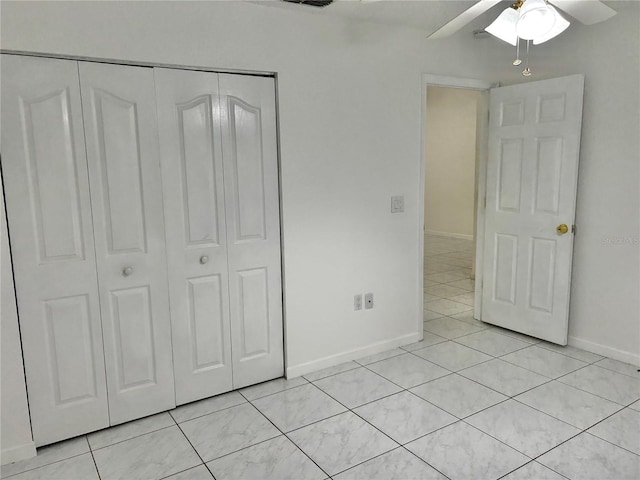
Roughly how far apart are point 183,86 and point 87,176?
691 mm

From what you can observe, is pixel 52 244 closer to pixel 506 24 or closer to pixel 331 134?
pixel 331 134

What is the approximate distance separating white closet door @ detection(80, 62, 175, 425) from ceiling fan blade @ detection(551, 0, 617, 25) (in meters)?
1.98

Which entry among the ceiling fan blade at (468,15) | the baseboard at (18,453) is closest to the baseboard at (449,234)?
the ceiling fan blade at (468,15)

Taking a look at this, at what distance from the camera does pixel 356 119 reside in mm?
3143

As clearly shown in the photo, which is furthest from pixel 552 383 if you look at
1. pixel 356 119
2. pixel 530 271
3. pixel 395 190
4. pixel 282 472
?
pixel 356 119

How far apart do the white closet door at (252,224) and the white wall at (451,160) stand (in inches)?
220

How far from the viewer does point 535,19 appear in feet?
6.28

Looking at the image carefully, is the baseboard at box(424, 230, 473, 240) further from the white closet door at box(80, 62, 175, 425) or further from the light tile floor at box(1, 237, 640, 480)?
the white closet door at box(80, 62, 175, 425)

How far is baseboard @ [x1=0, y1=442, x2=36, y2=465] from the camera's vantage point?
2.27 m

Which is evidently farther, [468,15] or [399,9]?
[399,9]

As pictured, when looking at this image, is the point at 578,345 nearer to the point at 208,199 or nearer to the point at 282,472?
the point at 282,472

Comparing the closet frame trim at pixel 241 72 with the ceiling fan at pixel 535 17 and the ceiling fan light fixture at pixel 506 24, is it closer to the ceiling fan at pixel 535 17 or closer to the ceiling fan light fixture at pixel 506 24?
the ceiling fan at pixel 535 17

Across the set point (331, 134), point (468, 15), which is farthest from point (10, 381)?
point (468, 15)

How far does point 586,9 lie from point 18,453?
3341 mm
